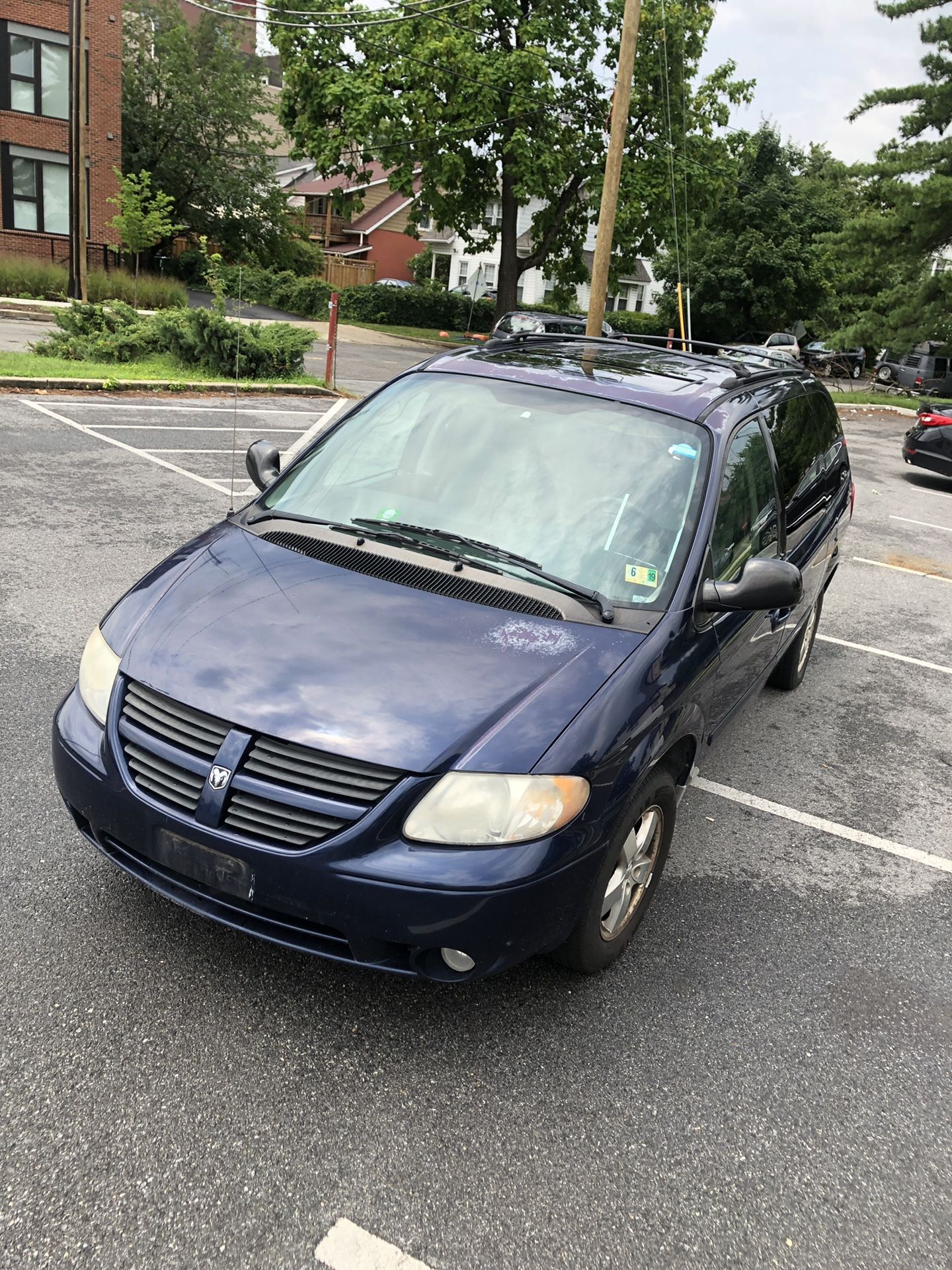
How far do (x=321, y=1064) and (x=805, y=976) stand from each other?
167cm

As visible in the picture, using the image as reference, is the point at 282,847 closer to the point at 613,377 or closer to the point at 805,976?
the point at 805,976

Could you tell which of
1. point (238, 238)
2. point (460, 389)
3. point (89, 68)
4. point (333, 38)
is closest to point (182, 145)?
point (238, 238)

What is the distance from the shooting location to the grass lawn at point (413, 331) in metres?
33.8

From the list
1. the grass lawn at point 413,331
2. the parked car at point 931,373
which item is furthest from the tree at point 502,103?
the parked car at point 931,373

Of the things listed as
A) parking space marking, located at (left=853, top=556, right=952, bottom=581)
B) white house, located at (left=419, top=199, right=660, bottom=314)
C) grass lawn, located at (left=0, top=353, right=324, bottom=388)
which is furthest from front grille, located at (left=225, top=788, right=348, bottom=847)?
white house, located at (left=419, top=199, right=660, bottom=314)

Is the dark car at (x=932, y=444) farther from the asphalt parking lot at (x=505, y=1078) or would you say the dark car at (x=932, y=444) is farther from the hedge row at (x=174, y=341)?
the asphalt parking lot at (x=505, y=1078)

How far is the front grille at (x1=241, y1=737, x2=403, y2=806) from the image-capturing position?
8.54 feet

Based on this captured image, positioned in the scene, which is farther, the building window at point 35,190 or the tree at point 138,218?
the building window at point 35,190

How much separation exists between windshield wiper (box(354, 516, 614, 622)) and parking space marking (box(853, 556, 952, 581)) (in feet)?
23.4

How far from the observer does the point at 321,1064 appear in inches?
108

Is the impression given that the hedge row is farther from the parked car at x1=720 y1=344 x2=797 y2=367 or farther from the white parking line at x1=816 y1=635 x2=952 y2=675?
the white parking line at x1=816 y1=635 x2=952 y2=675

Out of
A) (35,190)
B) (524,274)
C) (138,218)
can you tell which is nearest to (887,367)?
(524,274)

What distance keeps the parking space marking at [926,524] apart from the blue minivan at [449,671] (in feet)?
28.7

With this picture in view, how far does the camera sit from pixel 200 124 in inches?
1656
